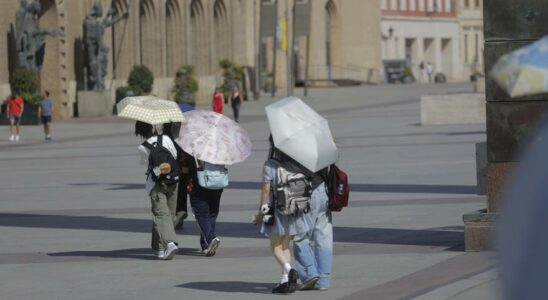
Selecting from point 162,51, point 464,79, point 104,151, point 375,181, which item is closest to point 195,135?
point 375,181

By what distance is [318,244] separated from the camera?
33.2ft

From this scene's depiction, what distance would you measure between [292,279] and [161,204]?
2.79 meters

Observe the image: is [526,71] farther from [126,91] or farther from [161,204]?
[126,91]

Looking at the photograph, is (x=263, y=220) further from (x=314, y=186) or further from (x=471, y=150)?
(x=471, y=150)

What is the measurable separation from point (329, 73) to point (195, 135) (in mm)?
75035

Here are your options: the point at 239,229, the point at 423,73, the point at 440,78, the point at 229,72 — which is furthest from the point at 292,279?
the point at 440,78

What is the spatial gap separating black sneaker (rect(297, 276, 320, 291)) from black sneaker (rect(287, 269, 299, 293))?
0.21 ft

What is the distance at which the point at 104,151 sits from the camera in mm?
32812

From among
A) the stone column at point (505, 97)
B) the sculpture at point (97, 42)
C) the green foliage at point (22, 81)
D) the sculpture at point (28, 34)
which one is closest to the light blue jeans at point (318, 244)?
the stone column at point (505, 97)

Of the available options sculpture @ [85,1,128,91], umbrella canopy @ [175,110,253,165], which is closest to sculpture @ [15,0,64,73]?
sculpture @ [85,1,128,91]

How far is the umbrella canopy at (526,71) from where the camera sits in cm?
270

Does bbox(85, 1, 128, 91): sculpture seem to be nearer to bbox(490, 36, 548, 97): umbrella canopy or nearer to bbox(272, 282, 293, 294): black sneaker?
bbox(272, 282, 293, 294): black sneaker

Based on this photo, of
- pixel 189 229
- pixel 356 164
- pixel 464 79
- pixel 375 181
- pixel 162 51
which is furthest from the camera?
pixel 464 79

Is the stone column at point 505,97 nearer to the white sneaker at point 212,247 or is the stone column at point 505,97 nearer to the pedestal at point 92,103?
the white sneaker at point 212,247
